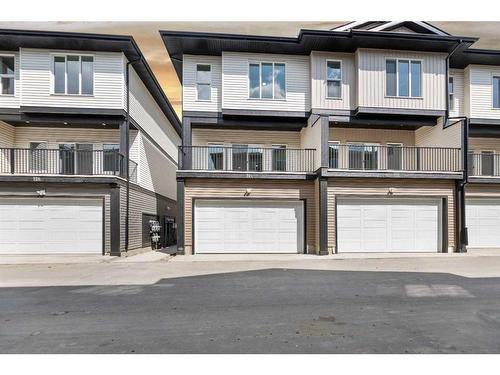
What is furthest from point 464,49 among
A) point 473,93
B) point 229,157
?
point 229,157

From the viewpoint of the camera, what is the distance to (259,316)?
606 cm

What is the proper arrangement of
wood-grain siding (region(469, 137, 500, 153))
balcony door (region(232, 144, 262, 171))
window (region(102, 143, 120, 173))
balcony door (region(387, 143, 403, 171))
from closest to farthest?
window (region(102, 143, 120, 173)), balcony door (region(232, 144, 262, 171)), balcony door (region(387, 143, 403, 171)), wood-grain siding (region(469, 137, 500, 153))

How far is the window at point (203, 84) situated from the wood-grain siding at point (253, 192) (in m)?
4.29

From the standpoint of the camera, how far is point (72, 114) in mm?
16688

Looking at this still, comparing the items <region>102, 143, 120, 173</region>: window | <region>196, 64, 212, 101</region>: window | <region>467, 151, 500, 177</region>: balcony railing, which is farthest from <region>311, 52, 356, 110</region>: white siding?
<region>102, 143, 120, 173</region>: window

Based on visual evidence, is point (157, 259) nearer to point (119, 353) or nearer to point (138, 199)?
point (138, 199)

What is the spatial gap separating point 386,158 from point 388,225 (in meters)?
3.96

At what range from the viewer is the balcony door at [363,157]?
1794cm

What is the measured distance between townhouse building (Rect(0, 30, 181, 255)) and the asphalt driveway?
730 cm

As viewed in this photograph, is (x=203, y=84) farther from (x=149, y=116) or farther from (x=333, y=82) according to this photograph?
(x=333, y=82)

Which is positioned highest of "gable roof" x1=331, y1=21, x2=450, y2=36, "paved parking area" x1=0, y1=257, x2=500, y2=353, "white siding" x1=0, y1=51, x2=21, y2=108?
"gable roof" x1=331, y1=21, x2=450, y2=36

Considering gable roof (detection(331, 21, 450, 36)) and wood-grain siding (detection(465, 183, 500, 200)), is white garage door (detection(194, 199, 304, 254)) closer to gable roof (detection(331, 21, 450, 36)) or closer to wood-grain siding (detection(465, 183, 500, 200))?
wood-grain siding (detection(465, 183, 500, 200))

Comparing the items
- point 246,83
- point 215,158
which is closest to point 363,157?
point 246,83

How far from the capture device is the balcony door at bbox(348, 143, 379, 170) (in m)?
17.9
